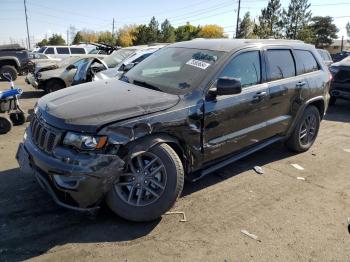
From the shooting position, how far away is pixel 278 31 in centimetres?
5131

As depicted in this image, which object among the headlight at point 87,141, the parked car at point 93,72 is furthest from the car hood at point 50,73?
the headlight at point 87,141

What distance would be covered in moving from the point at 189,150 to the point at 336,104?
8824 millimetres

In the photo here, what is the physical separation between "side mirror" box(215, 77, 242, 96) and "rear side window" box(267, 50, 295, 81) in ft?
3.72

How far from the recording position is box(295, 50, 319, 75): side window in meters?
5.54

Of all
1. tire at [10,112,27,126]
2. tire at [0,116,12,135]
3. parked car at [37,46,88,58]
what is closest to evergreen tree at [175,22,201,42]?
parked car at [37,46,88,58]

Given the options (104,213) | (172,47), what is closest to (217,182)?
(104,213)

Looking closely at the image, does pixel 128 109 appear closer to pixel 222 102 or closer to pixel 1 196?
pixel 222 102

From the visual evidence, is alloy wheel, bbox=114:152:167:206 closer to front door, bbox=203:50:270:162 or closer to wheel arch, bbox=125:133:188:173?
wheel arch, bbox=125:133:188:173

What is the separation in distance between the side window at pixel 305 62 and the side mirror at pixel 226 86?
2.00 metres

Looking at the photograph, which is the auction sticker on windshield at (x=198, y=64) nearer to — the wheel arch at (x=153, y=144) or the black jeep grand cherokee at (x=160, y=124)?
the black jeep grand cherokee at (x=160, y=124)

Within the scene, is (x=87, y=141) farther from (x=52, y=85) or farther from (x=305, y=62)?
(x=52, y=85)

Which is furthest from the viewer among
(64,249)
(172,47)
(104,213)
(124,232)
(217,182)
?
(172,47)

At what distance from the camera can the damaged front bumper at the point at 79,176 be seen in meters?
3.20

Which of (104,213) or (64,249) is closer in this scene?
(64,249)
